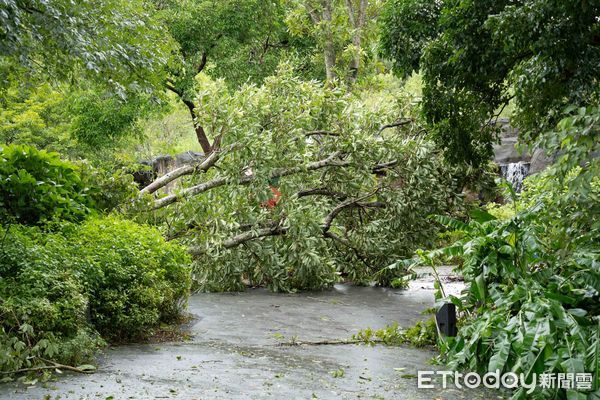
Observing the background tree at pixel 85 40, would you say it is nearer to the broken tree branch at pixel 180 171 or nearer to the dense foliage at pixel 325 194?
the dense foliage at pixel 325 194

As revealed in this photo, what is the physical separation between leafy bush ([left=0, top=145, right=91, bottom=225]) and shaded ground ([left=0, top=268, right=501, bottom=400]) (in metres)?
2.03

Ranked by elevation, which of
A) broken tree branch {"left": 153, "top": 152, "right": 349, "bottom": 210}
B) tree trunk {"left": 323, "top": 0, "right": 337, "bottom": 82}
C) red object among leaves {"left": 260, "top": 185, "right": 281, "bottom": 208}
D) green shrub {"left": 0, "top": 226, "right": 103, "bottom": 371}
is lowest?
green shrub {"left": 0, "top": 226, "right": 103, "bottom": 371}

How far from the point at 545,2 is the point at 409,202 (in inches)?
215

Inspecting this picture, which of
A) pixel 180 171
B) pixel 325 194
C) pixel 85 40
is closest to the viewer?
pixel 85 40

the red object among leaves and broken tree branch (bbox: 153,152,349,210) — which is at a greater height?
broken tree branch (bbox: 153,152,349,210)

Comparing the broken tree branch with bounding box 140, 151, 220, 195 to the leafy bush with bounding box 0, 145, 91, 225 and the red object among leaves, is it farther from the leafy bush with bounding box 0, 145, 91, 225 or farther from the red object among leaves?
the leafy bush with bounding box 0, 145, 91, 225

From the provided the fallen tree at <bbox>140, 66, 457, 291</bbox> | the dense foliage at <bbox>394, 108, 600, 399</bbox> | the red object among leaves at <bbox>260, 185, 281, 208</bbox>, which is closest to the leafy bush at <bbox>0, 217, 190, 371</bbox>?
the dense foliage at <bbox>394, 108, 600, 399</bbox>

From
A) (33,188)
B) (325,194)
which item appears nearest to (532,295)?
(33,188)

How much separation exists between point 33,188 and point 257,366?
11.6ft

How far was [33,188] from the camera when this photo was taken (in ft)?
26.2

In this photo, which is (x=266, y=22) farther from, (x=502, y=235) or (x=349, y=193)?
(x=502, y=235)

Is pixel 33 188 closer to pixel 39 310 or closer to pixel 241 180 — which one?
pixel 39 310

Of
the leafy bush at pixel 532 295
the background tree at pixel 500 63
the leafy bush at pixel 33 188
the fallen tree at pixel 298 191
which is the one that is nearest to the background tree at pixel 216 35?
the fallen tree at pixel 298 191

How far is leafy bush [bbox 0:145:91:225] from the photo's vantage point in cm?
788
